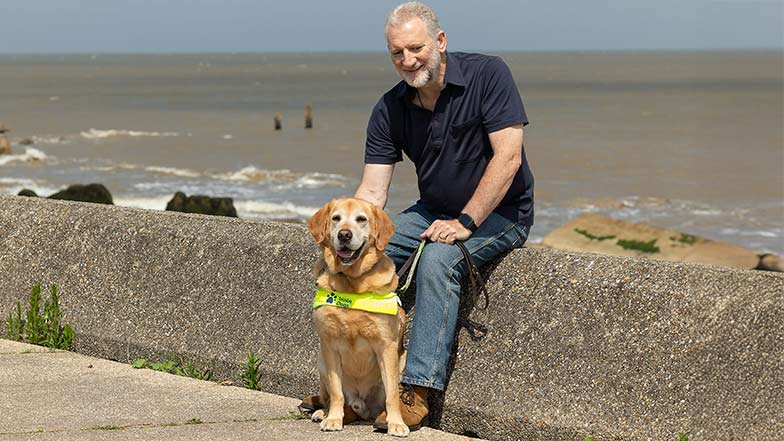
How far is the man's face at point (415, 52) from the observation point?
18.6 feet

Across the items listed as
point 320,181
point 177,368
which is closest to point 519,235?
point 177,368

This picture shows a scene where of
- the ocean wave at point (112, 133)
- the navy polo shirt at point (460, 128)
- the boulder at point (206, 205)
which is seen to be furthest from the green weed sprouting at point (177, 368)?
the ocean wave at point (112, 133)

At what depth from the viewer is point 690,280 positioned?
5211 millimetres

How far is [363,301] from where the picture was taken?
545 cm

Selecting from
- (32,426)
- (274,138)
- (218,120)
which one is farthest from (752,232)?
(218,120)

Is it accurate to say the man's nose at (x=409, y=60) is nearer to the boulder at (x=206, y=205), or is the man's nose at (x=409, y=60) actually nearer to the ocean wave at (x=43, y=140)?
the boulder at (x=206, y=205)

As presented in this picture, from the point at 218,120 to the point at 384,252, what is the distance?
52.0 metres

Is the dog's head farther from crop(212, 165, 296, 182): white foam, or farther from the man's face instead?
crop(212, 165, 296, 182): white foam

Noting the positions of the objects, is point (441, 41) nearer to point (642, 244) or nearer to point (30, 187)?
point (642, 244)

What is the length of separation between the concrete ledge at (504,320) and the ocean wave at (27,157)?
2732cm

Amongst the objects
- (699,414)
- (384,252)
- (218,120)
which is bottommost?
(218,120)

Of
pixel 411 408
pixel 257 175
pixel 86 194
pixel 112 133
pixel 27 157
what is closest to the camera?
pixel 411 408

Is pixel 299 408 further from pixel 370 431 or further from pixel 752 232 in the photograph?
pixel 752 232

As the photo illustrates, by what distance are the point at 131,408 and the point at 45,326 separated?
5.01ft
